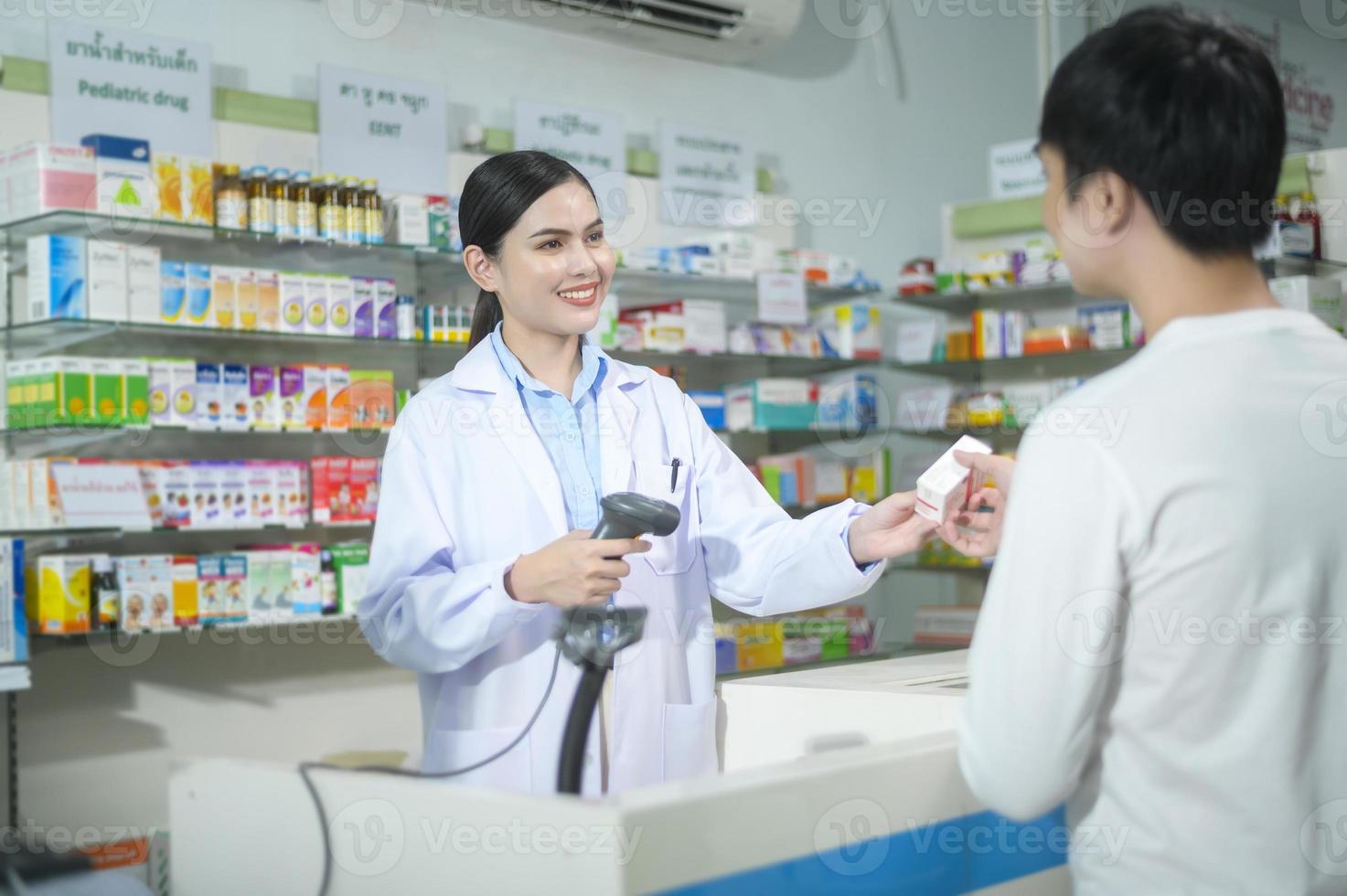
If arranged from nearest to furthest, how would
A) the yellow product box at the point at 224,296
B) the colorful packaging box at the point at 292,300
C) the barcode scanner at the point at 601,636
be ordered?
the barcode scanner at the point at 601,636 < the yellow product box at the point at 224,296 < the colorful packaging box at the point at 292,300

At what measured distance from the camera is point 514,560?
188cm

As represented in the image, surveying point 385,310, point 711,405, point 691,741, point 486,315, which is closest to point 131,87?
point 385,310

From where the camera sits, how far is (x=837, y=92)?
22.7ft

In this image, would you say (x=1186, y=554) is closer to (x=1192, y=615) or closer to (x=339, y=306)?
(x=1192, y=615)

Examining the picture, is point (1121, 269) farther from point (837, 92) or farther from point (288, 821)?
point (837, 92)

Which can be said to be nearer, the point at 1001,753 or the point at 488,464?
the point at 1001,753

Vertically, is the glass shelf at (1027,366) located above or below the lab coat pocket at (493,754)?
above

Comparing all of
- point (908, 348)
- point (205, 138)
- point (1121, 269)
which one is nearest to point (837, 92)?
point (908, 348)

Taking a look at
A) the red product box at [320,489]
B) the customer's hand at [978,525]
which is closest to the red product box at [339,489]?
the red product box at [320,489]

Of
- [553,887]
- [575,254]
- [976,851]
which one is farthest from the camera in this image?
[575,254]

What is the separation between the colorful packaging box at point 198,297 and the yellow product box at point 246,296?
0.09 meters

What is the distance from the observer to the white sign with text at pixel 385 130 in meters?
4.98

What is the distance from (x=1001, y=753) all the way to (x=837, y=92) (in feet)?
20.4

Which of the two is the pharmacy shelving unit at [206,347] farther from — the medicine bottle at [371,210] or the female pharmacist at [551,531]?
the female pharmacist at [551,531]
